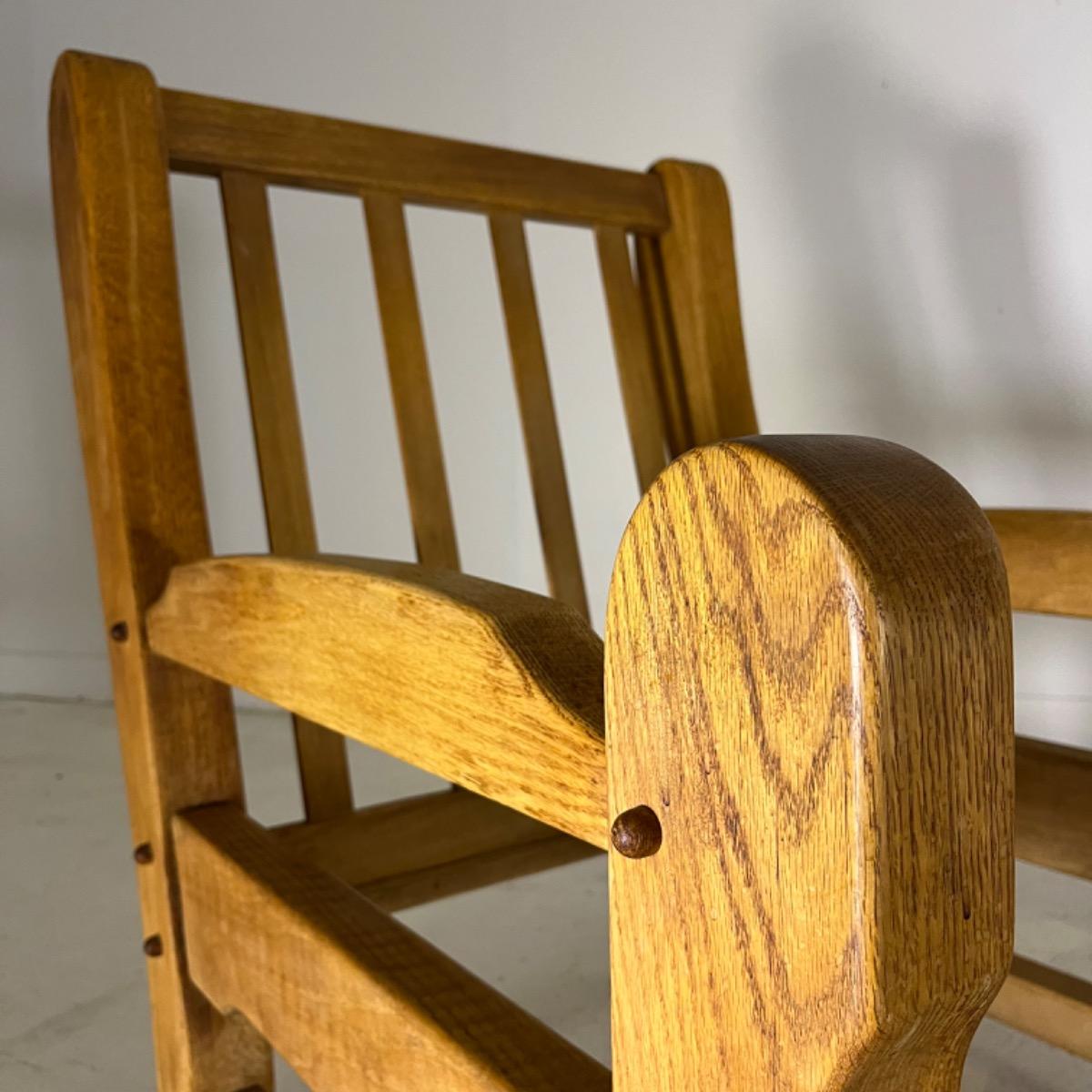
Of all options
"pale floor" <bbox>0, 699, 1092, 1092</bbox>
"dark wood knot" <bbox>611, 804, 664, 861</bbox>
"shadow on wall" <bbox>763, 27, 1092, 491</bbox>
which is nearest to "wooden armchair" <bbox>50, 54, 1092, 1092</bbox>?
"dark wood knot" <bbox>611, 804, 664, 861</bbox>

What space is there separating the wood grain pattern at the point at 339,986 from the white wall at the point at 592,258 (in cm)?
93

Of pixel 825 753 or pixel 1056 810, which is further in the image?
pixel 1056 810

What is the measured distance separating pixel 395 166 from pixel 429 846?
1.27 feet

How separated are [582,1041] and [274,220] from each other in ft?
4.65

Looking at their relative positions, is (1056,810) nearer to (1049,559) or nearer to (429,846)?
(1049,559)

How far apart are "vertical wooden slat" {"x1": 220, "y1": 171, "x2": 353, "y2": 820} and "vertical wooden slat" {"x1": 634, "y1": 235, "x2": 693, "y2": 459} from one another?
27cm

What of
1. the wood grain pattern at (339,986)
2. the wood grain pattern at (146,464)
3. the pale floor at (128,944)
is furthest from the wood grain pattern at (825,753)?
the pale floor at (128,944)

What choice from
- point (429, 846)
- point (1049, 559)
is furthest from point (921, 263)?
point (429, 846)

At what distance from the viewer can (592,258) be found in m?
1.60

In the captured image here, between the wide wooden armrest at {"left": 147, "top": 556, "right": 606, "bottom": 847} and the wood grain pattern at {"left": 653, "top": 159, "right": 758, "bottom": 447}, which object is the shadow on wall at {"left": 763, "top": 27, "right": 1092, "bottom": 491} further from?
the wide wooden armrest at {"left": 147, "top": 556, "right": 606, "bottom": 847}

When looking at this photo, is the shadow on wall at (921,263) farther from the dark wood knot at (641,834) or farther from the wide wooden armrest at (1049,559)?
the dark wood knot at (641,834)

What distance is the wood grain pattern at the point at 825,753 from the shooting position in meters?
Result: 0.19

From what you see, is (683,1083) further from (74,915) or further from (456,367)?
(456,367)

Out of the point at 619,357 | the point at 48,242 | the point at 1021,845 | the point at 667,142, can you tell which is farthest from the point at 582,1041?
the point at 48,242
